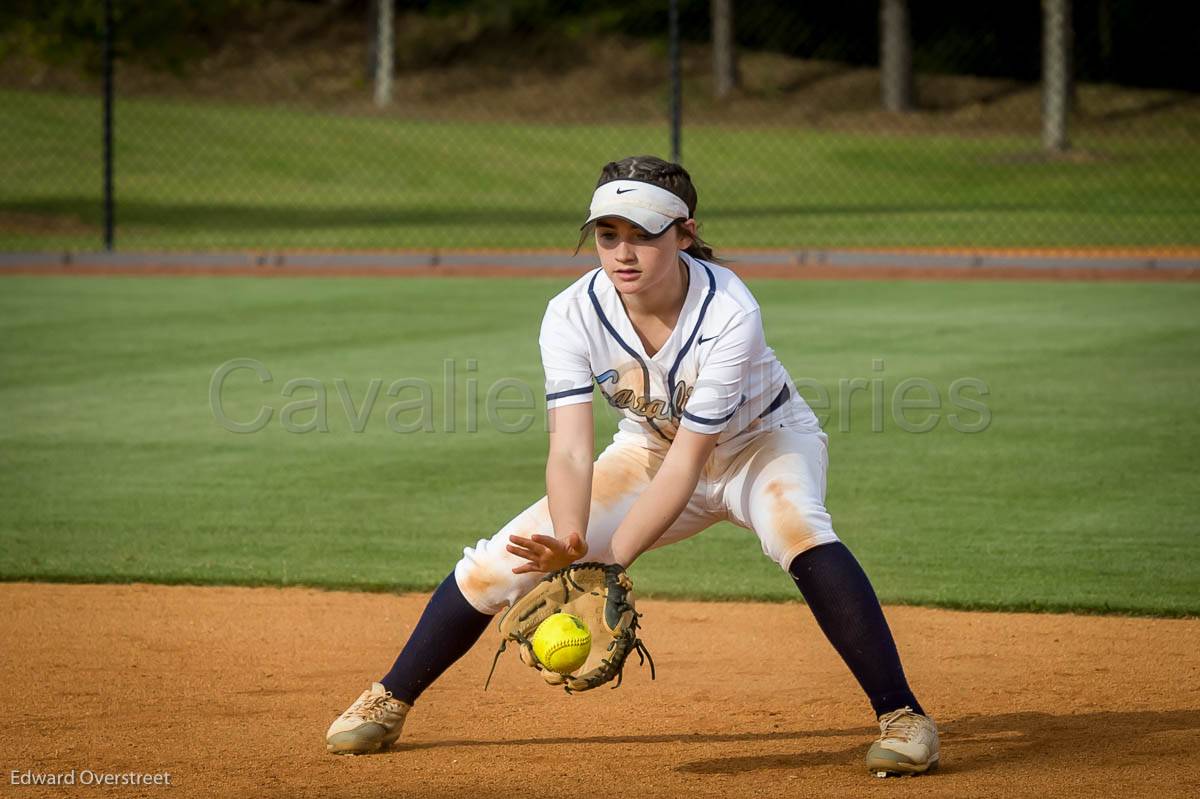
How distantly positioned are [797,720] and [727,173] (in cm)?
2342

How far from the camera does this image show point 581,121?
34.0 meters

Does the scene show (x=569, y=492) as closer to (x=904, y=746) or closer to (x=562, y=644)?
(x=562, y=644)

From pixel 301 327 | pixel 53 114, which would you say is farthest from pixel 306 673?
pixel 53 114

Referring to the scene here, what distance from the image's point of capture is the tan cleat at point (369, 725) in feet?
14.5

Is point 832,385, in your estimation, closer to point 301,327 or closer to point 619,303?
point 301,327

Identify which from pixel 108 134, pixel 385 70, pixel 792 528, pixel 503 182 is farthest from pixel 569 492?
pixel 385 70

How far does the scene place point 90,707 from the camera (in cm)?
488

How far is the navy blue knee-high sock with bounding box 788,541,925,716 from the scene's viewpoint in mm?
4172

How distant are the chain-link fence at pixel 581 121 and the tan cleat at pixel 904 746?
1362cm

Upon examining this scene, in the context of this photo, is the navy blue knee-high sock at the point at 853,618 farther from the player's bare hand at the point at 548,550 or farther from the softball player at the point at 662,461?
the player's bare hand at the point at 548,550

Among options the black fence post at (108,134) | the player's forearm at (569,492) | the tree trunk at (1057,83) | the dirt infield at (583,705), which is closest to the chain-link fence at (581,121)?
the tree trunk at (1057,83)

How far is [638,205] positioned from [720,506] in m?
0.90

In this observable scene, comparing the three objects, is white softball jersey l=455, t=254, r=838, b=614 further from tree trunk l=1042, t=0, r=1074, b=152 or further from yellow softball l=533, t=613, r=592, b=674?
tree trunk l=1042, t=0, r=1074, b=152

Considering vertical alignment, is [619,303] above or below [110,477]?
above
